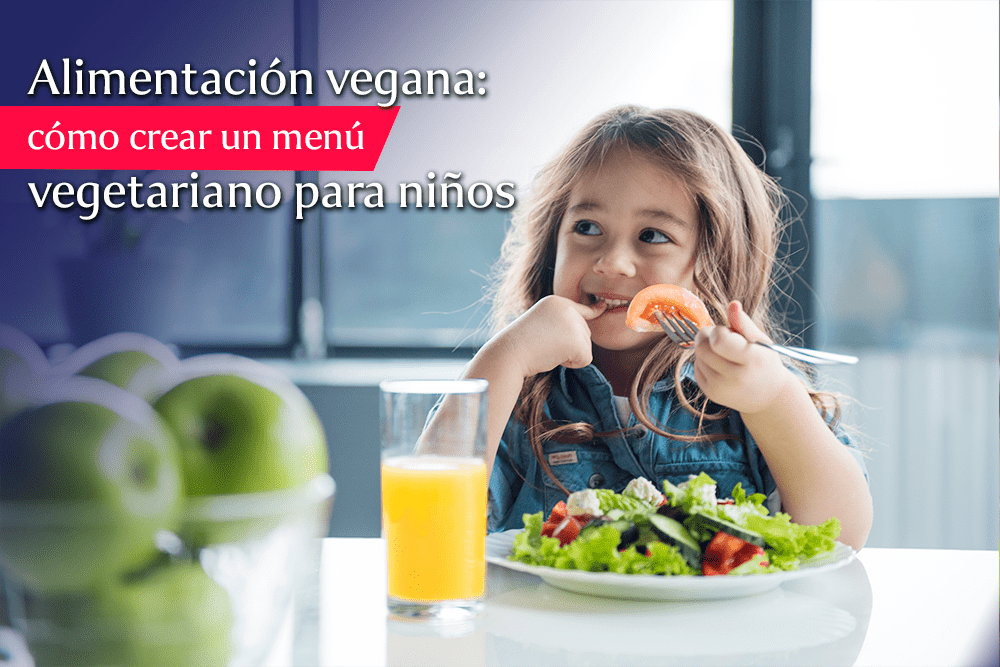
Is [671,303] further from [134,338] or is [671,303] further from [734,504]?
[134,338]

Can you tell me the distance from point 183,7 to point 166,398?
2.60 meters

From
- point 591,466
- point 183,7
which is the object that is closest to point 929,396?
point 591,466

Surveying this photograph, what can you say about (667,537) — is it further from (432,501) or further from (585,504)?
(432,501)

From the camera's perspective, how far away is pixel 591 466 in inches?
54.1

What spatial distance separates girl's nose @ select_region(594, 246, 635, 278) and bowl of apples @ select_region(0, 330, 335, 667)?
0.86 meters

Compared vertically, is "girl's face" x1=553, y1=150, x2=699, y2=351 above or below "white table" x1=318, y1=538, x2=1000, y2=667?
above

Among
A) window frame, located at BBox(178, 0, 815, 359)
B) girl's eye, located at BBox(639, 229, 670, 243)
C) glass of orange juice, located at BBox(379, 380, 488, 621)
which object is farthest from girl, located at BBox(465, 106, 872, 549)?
window frame, located at BBox(178, 0, 815, 359)

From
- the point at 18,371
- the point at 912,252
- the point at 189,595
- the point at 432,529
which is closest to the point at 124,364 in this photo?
the point at 18,371

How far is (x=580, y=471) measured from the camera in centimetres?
137

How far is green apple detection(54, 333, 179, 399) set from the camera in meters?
0.54

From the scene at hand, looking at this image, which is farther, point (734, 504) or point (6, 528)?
point (734, 504)

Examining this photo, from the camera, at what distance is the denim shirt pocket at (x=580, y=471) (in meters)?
1.36

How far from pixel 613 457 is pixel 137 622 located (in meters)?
0.99

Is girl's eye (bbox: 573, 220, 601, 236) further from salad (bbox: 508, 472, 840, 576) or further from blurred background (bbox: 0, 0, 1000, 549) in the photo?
blurred background (bbox: 0, 0, 1000, 549)
